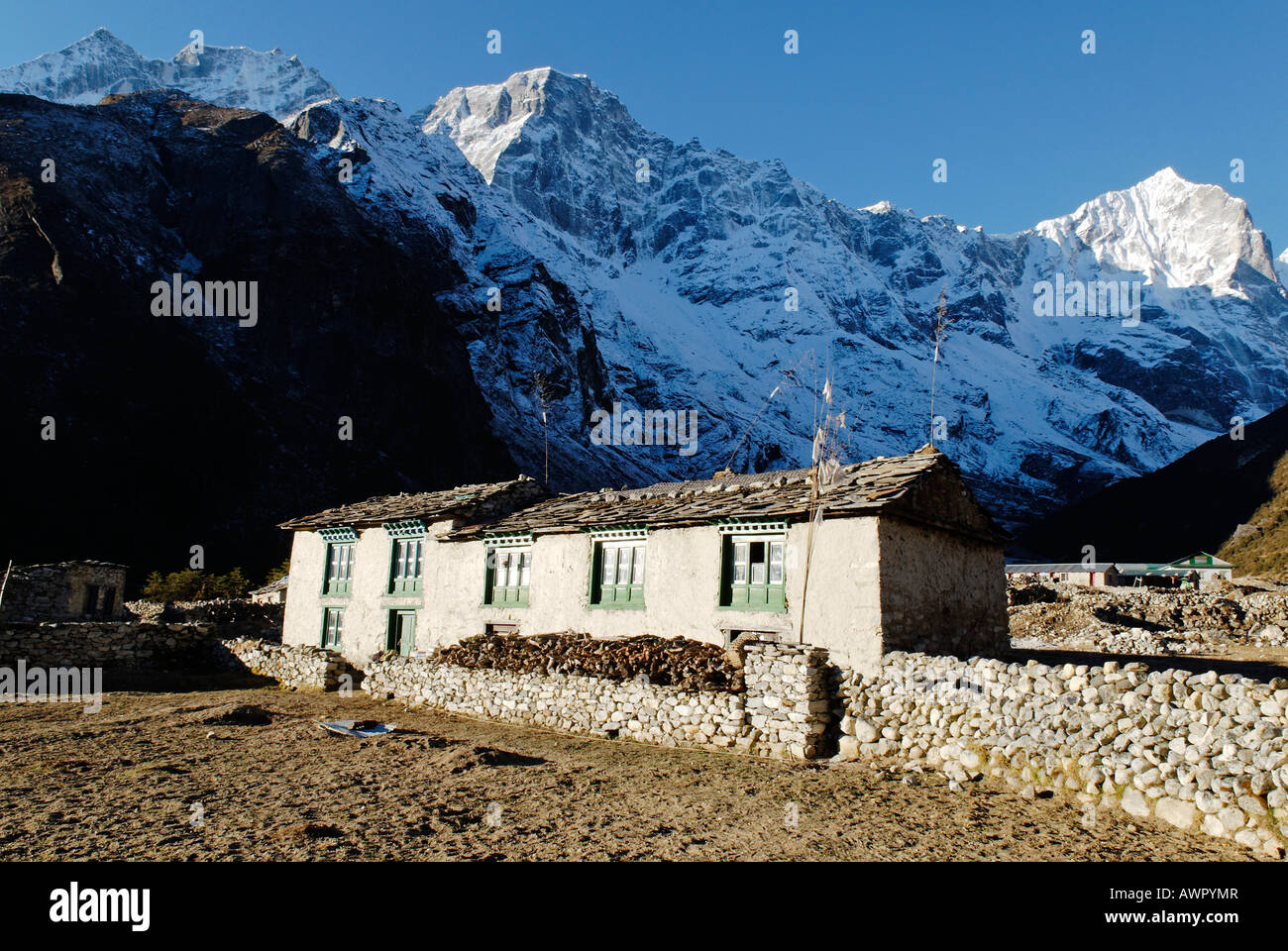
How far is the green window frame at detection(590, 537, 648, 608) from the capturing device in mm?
17609

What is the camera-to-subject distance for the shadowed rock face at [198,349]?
60.7 m

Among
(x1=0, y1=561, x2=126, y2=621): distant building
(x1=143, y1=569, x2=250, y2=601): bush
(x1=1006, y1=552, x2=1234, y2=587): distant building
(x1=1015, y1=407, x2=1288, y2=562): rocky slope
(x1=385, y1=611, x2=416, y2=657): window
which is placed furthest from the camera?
(x1=1015, y1=407, x2=1288, y2=562): rocky slope

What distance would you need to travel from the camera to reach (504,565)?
20953mm

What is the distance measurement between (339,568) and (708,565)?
51.6 feet

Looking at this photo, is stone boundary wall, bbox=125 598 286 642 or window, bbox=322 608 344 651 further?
stone boundary wall, bbox=125 598 286 642

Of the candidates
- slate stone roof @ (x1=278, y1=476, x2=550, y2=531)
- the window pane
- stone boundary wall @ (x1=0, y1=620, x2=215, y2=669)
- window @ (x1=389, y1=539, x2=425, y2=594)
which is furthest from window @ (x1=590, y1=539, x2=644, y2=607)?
stone boundary wall @ (x1=0, y1=620, x2=215, y2=669)

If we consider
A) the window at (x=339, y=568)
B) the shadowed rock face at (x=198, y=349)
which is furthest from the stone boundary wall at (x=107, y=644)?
the shadowed rock face at (x=198, y=349)

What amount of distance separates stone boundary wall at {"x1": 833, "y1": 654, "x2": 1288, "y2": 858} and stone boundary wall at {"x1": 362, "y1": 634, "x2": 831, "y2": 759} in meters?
0.82

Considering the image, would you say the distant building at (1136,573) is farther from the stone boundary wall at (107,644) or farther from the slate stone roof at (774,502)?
the stone boundary wall at (107,644)

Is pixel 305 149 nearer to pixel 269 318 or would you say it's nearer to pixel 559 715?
pixel 269 318

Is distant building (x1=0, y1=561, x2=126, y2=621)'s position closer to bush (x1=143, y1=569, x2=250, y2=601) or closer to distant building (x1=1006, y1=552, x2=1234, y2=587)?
bush (x1=143, y1=569, x2=250, y2=601)

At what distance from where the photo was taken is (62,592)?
33.0 m

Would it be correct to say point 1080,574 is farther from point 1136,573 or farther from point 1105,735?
point 1105,735
